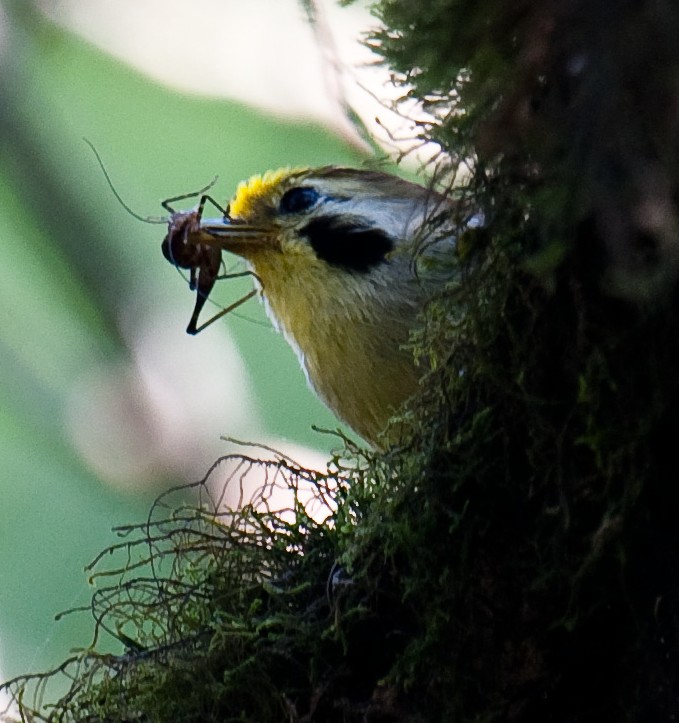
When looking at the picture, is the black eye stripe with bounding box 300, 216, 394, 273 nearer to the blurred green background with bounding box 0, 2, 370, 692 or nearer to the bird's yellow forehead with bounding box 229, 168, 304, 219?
the bird's yellow forehead with bounding box 229, 168, 304, 219

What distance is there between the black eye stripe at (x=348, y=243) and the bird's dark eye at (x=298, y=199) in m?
0.10

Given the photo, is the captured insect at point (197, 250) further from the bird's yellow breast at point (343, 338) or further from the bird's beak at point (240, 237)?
the bird's yellow breast at point (343, 338)

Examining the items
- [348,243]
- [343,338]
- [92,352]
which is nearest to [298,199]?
[348,243]

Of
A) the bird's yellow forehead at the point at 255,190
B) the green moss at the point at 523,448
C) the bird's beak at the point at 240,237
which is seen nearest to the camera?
the green moss at the point at 523,448

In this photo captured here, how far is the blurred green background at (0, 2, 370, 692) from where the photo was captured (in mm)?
5105

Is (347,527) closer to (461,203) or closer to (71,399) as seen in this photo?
(461,203)

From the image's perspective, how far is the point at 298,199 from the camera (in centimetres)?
313

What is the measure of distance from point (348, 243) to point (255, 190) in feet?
1.42

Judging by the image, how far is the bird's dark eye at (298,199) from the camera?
3107 millimetres

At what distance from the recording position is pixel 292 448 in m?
4.81

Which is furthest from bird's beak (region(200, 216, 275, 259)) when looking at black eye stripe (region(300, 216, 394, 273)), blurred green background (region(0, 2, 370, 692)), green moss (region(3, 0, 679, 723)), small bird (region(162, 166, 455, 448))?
blurred green background (region(0, 2, 370, 692))

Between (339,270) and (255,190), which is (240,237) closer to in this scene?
(255,190)

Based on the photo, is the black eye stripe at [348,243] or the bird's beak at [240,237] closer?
the black eye stripe at [348,243]

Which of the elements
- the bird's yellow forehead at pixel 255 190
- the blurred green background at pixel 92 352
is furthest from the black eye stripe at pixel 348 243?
the blurred green background at pixel 92 352
